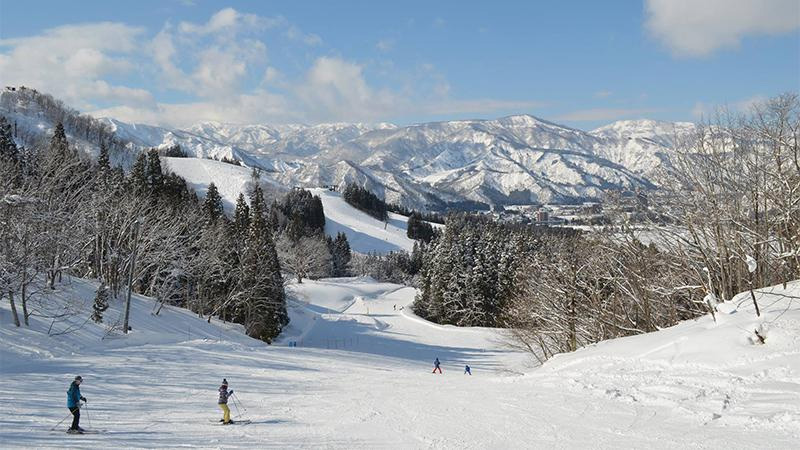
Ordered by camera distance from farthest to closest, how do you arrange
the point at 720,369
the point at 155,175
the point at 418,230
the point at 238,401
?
the point at 418,230
the point at 155,175
the point at 238,401
the point at 720,369

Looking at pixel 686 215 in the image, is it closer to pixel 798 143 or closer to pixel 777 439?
pixel 798 143

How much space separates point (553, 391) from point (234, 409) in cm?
904

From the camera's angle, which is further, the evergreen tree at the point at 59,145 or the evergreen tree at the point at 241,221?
the evergreen tree at the point at 241,221

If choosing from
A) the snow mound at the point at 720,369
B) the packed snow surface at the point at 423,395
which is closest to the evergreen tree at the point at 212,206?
the packed snow surface at the point at 423,395

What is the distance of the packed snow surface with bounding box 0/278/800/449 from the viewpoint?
11750 mm

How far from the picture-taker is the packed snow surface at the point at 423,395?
38.5 feet

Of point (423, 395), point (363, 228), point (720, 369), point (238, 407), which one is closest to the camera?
point (720, 369)

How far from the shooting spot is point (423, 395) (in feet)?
57.4

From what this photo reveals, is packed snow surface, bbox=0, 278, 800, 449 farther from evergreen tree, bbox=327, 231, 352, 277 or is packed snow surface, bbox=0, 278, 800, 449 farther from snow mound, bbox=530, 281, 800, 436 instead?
evergreen tree, bbox=327, 231, 352, 277

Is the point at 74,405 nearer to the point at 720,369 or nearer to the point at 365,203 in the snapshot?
the point at 720,369

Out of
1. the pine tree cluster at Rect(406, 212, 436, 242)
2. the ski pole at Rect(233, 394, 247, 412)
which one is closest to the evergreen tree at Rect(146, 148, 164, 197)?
the ski pole at Rect(233, 394, 247, 412)

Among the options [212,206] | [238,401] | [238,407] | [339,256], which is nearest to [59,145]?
[212,206]

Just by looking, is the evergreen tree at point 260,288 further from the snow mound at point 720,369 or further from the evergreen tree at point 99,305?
the snow mound at point 720,369

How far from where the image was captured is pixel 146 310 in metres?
34.8
